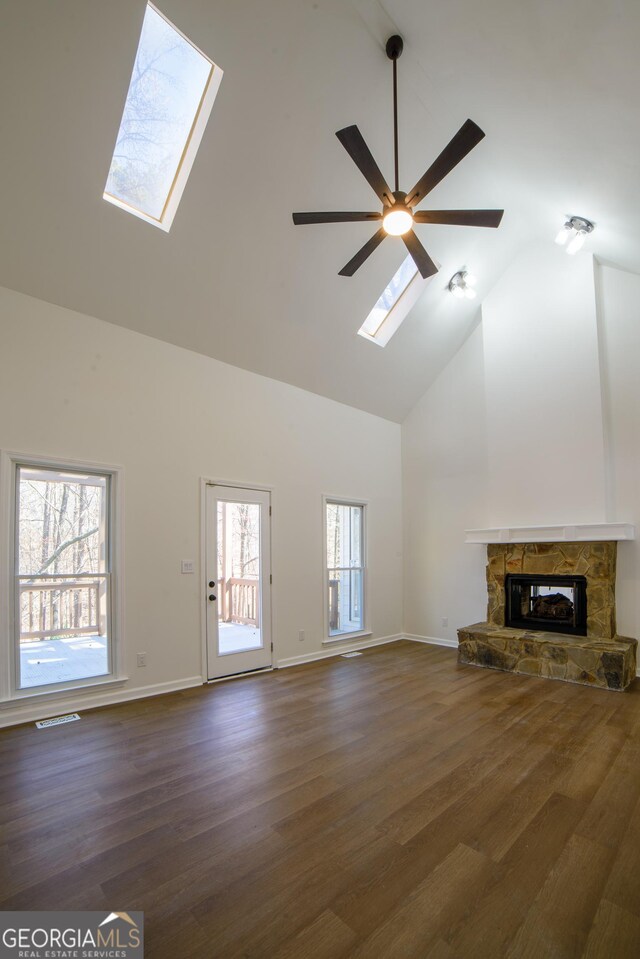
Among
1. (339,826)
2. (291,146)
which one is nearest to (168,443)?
(291,146)

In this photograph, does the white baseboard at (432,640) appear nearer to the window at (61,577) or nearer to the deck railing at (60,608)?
the window at (61,577)

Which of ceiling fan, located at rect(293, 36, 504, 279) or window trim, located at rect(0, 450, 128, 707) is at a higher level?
ceiling fan, located at rect(293, 36, 504, 279)

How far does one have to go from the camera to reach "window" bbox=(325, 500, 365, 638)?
6.15 metres

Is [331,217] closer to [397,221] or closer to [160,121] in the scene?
[397,221]

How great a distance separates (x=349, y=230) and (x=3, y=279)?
9.73 ft

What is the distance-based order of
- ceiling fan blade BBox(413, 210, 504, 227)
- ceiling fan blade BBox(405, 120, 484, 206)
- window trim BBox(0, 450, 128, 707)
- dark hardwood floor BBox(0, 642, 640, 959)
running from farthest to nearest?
window trim BBox(0, 450, 128, 707)
ceiling fan blade BBox(413, 210, 504, 227)
ceiling fan blade BBox(405, 120, 484, 206)
dark hardwood floor BBox(0, 642, 640, 959)

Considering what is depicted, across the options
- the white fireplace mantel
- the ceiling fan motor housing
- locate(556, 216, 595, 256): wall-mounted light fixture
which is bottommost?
the white fireplace mantel

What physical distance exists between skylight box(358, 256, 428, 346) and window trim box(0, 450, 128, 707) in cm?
340

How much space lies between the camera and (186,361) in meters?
4.82

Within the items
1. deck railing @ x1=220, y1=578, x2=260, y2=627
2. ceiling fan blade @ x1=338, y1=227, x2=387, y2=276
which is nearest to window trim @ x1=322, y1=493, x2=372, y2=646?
deck railing @ x1=220, y1=578, x2=260, y2=627

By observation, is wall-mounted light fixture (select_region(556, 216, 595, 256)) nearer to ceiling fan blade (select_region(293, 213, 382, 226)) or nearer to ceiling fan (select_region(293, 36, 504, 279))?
ceiling fan (select_region(293, 36, 504, 279))

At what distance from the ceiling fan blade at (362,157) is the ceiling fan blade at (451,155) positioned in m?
0.16

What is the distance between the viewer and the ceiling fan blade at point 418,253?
322cm

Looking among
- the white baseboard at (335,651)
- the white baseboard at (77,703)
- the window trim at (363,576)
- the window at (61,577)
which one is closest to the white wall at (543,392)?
the window trim at (363,576)
